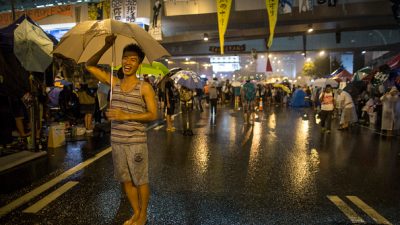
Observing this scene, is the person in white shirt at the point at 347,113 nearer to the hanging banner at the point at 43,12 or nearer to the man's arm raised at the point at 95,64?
the man's arm raised at the point at 95,64

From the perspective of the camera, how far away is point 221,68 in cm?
8369

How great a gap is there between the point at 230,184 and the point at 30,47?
5460 millimetres

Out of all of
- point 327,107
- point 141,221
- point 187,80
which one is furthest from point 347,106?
point 141,221

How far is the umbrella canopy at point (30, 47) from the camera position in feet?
24.8

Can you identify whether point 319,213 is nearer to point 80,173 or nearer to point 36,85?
point 80,173

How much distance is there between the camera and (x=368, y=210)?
464 cm

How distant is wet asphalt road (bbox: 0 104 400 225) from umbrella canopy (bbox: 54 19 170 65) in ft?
6.68

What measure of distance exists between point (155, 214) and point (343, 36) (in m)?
28.6

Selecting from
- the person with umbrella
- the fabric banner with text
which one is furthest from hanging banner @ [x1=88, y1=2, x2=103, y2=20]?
the person with umbrella

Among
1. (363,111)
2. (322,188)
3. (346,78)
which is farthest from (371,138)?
(346,78)

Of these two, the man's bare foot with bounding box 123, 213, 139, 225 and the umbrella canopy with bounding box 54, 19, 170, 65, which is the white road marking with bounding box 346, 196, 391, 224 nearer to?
the man's bare foot with bounding box 123, 213, 139, 225

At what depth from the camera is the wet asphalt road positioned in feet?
14.3

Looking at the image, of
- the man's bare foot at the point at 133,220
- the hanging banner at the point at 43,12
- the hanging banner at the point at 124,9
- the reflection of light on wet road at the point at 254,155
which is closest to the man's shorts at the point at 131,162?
the man's bare foot at the point at 133,220

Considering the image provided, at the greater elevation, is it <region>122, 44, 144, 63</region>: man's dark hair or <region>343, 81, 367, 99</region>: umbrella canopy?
<region>122, 44, 144, 63</region>: man's dark hair
